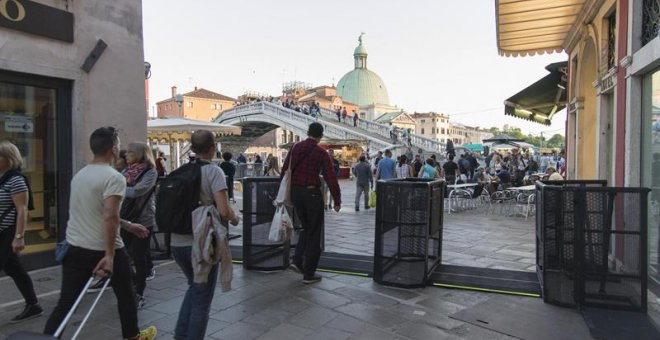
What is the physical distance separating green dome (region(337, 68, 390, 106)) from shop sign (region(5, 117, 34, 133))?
101185 mm

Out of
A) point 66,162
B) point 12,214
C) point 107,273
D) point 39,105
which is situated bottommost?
point 107,273

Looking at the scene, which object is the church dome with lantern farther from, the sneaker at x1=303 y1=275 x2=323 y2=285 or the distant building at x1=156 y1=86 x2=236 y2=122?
the sneaker at x1=303 y1=275 x2=323 y2=285

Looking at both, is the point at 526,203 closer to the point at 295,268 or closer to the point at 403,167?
the point at 403,167

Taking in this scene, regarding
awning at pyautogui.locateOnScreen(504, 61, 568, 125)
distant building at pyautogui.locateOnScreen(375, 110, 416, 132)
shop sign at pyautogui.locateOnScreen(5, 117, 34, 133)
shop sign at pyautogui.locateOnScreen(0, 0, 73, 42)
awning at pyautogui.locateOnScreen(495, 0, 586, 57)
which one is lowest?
shop sign at pyautogui.locateOnScreen(5, 117, 34, 133)

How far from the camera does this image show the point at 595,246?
14.4 ft

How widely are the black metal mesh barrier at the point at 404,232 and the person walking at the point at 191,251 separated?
86.9 inches

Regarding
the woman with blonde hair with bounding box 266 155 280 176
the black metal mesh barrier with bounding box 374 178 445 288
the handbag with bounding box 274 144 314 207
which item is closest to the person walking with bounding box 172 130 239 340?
the handbag with bounding box 274 144 314 207

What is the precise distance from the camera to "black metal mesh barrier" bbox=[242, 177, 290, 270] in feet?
18.9

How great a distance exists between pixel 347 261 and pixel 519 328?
2.69 m

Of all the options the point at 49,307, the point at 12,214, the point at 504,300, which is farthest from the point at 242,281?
the point at 504,300

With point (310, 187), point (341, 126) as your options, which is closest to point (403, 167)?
point (310, 187)

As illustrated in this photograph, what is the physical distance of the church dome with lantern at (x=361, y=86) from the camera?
106438 millimetres

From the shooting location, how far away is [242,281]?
5.32 metres

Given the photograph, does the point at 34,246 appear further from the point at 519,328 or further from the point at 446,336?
the point at 519,328
